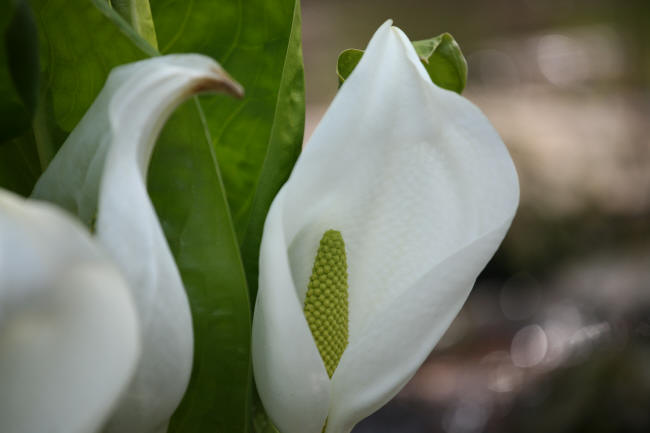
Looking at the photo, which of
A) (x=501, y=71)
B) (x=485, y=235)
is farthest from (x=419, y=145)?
(x=501, y=71)

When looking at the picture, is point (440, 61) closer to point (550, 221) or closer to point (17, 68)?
point (17, 68)

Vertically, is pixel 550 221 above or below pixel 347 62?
below

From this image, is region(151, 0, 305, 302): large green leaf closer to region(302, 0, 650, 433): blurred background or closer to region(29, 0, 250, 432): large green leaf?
region(29, 0, 250, 432): large green leaf

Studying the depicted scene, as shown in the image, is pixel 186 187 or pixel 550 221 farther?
pixel 550 221

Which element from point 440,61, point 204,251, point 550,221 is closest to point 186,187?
point 204,251

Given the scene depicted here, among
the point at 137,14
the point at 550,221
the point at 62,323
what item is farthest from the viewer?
the point at 550,221

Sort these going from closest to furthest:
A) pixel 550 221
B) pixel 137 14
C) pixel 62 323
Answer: pixel 62 323 < pixel 137 14 < pixel 550 221

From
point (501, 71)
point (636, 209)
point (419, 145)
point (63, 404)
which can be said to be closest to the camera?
point (63, 404)

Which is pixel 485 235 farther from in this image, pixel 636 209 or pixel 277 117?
pixel 636 209

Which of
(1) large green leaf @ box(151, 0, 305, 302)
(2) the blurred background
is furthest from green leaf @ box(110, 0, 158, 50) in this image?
(2) the blurred background
